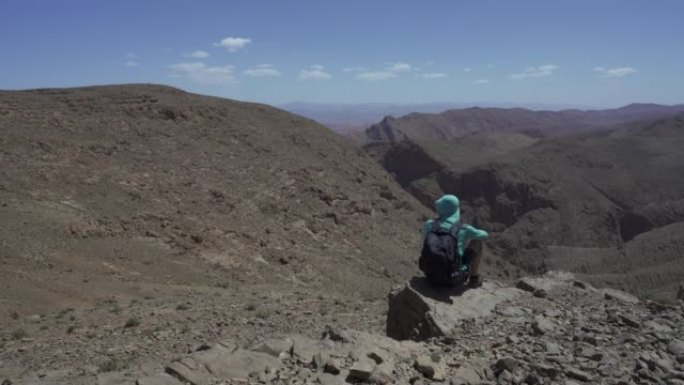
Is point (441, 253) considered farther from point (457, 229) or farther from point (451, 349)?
point (451, 349)

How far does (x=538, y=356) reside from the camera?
17.4 feet

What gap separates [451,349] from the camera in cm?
564

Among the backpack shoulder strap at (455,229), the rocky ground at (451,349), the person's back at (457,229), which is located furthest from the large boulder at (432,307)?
the backpack shoulder strap at (455,229)

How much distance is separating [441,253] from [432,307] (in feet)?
1.87

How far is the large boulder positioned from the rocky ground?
14mm

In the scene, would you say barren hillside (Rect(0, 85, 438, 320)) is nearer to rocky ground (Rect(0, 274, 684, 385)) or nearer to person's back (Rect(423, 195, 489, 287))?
rocky ground (Rect(0, 274, 684, 385))

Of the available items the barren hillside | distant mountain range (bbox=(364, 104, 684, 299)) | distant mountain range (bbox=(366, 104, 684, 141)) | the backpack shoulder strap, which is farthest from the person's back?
distant mountain range (bbox=(366, 104, 684, 141))

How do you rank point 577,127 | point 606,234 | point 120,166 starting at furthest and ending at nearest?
point 577,127 → point 606,234 → point 120,166

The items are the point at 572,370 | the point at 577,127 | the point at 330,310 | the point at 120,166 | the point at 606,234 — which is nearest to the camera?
the point at 572,370

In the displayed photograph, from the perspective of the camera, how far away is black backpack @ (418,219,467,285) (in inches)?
257

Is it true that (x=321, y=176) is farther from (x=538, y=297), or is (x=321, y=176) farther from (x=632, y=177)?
(x=632, y=177)

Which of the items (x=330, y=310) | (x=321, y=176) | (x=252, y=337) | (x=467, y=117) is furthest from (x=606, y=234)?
(x=467, y=117)

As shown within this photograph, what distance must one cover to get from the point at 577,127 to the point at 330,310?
14706 centimetres

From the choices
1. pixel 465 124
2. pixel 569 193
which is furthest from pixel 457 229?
pixel 465 124
